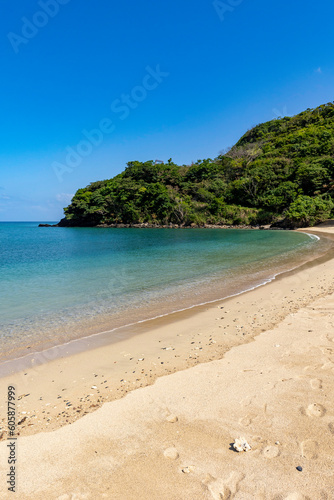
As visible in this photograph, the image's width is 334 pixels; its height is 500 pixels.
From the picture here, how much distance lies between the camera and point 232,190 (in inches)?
2586

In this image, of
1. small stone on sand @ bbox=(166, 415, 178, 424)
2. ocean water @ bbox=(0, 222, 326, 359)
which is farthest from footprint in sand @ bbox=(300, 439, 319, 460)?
ocean water @ bbox=(0, 222, 326, 359)

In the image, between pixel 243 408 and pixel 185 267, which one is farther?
pixel 185 267

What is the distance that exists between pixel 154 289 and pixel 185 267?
4664 mm

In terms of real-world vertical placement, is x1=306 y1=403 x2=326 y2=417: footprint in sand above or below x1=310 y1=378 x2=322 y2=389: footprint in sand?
above

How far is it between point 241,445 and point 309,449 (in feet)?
2.08

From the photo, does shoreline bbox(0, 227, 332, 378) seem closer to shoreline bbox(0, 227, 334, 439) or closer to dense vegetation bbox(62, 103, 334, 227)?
shoreline bbox(0, 227, 334, 439)

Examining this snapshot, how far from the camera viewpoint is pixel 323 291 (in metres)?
9.28

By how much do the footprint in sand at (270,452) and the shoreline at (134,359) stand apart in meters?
1.95

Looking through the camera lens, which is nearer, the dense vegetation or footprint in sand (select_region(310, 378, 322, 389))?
footprint in sand (select_region(310, 378, 322, 389))

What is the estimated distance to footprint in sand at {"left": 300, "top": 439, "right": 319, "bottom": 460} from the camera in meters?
2.54

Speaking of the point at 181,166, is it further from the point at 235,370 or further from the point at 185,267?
the point at 235,370

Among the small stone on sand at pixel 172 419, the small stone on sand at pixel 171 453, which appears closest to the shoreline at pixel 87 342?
the small stone on sand at pixel 172 419

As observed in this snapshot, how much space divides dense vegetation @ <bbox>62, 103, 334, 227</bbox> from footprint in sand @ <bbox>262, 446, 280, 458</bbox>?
158 ft

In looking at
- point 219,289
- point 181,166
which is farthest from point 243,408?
point 181,166
